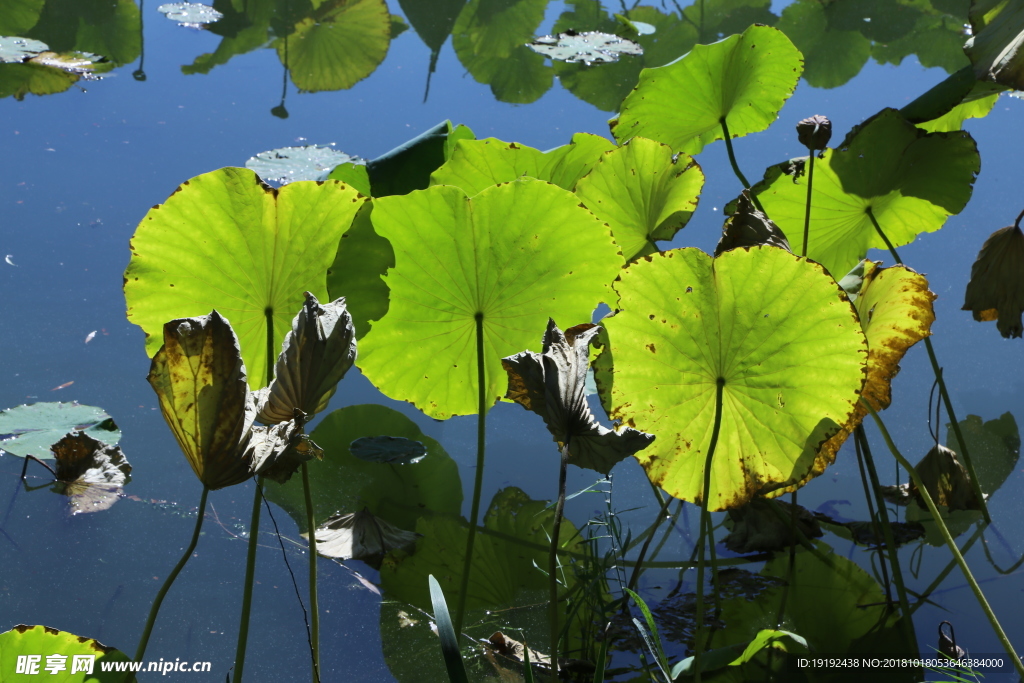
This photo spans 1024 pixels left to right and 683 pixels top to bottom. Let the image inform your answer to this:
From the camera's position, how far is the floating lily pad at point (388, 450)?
1192mm

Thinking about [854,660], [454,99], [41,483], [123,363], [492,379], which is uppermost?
[454,99]

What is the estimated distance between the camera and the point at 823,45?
2766mm

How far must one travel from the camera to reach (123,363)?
135 cm

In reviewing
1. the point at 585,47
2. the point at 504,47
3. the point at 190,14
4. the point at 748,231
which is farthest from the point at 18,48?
the point at 748,231

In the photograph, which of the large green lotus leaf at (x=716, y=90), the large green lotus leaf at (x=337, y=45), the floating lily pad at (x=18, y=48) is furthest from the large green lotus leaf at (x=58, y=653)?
the floating lily pad at (x=18, y=48)

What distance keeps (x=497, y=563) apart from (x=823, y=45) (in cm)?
242

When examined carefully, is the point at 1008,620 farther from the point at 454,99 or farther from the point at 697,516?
the point at 454,99

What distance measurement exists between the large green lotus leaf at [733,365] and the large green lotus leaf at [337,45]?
1718 millimetres

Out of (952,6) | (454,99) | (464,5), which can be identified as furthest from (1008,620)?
(952,6)

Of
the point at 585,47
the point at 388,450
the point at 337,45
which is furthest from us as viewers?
the point at 585,47

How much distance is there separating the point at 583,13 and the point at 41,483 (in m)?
2.74

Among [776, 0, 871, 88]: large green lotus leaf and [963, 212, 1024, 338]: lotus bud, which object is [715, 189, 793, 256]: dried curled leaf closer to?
[963, 212, 1024, 338]: lotus bud

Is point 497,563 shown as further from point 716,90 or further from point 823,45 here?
point 823,45

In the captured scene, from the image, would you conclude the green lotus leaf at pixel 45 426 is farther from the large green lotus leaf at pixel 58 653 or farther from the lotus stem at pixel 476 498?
the lotus stem at pixel 476 498
